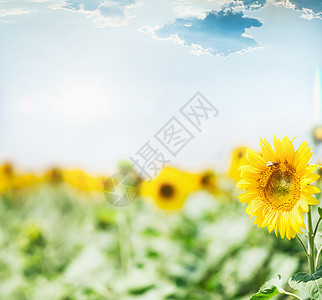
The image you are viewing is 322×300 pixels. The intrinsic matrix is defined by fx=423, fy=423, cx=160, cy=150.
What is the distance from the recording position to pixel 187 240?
1.07 m

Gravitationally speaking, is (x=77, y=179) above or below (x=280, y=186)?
below

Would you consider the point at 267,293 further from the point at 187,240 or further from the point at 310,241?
the point at 187,240

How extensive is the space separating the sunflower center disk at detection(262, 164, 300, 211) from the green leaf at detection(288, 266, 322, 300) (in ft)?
0.22

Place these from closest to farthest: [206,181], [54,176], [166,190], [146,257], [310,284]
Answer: [310,284], [146,257], [166,190], [206,181], [54,176]

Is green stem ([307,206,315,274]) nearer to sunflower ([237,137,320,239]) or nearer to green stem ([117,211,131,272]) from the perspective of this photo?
sunflower ([237,137,320,239])

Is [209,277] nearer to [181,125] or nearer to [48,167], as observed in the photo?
[181,125]

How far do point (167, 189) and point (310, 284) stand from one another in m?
1.05

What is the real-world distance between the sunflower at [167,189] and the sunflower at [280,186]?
0.96 meters

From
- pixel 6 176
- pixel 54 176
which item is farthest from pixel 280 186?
pixel 6 176

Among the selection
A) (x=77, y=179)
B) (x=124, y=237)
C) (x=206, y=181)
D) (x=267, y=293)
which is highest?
(x=267, y=293)

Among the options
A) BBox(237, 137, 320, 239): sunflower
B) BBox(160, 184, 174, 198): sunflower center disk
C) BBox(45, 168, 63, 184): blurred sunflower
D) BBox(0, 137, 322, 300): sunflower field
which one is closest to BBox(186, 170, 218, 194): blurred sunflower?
BBox(0, 137, 322, 300): sunflower field

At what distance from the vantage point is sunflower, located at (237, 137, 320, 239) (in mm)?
405

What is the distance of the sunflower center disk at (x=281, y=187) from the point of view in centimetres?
42

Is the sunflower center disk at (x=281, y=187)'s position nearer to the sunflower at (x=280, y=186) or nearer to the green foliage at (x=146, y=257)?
the sunflower at (x=280, y=186)
